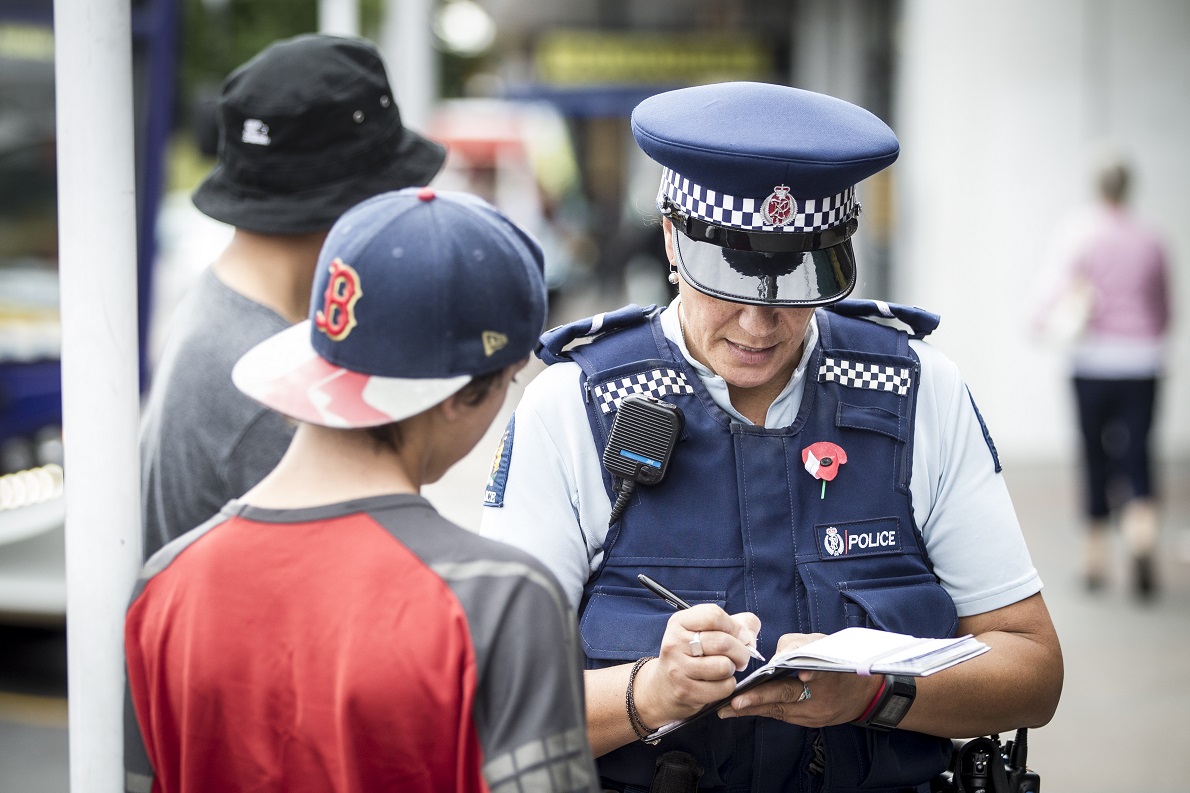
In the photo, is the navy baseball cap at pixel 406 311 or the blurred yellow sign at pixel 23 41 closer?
the navy baseball cap at pixel 406 311

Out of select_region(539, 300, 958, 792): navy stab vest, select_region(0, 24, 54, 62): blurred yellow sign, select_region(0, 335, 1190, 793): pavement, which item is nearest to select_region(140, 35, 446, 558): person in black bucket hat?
select_region(539, 300, 958, 792): navy stab vest

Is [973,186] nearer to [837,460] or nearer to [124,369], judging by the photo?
[837,460]

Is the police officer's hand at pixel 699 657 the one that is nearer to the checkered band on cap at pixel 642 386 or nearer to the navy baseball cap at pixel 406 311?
the checkered band on cap at pixel 642 386

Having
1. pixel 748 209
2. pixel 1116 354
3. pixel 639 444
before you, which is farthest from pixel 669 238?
pixel 1116 354

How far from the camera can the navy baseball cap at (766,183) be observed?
2105 mm

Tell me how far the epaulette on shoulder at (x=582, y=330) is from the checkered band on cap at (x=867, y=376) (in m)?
0.34

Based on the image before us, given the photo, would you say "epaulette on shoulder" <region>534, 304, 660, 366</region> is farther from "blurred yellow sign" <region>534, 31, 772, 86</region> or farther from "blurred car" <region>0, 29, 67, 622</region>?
"blurred yellow sign" <region>534, 31, 772, 86</region>

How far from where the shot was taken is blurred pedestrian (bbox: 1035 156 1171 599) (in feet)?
22.6

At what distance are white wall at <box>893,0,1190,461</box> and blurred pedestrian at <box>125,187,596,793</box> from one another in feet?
30.4

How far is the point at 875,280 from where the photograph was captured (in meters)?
13.2

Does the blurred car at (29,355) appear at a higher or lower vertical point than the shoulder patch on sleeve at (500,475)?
lower

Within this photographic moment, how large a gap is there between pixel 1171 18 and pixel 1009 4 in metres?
1.20

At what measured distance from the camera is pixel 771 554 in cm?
213

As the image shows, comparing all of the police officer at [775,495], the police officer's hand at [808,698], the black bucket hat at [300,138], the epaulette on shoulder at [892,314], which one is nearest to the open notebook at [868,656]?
the police officer's hand at [808,698]
